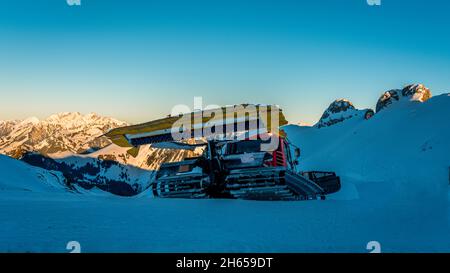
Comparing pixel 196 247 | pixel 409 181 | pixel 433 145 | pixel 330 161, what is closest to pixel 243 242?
pixel 196 247

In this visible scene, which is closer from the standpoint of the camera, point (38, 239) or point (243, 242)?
point (38, 239)

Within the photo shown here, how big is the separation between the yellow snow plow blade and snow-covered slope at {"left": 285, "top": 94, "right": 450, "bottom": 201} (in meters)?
9.66

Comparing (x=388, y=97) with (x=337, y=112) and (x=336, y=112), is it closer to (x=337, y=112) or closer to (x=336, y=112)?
(x=337, y=112)

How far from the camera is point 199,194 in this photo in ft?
43.0

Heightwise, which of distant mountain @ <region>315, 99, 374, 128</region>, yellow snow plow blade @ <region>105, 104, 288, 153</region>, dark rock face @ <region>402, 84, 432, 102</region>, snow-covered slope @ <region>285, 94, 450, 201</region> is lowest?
yellow snow plow blade @ <region>105, 104, 288, 153</region>

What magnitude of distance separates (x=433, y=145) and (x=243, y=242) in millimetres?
24813

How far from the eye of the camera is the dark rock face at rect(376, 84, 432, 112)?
87625 mm

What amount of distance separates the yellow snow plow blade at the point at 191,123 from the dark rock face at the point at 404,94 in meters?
85.9

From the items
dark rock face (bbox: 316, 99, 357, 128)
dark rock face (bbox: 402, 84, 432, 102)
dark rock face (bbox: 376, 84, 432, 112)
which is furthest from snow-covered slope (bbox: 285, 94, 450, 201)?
dark rock face (bbox: 316, 99, 357, 128)

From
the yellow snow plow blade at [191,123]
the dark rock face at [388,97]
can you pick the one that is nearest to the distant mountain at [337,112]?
the dark rock face at [388,97]

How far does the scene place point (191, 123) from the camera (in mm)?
11625

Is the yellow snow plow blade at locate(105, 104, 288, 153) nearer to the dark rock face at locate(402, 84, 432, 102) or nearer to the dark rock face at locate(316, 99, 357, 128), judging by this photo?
the dark rock face at locate(402, 84, 432, 102)

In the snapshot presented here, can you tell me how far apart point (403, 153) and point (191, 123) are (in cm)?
2238
